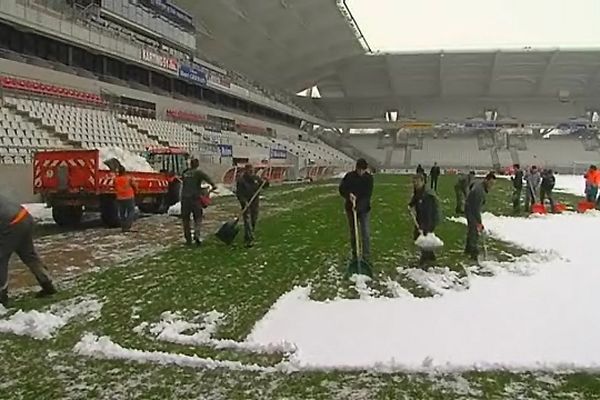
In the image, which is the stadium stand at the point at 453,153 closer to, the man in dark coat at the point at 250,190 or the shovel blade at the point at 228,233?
the man in dark coat at the point at 250,190

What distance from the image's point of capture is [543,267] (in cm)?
968

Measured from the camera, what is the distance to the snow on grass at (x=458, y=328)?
208 inches

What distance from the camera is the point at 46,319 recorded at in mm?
6324

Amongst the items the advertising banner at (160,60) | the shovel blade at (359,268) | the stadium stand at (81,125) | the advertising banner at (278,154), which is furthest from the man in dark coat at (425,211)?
the advertising banner at (278,154)

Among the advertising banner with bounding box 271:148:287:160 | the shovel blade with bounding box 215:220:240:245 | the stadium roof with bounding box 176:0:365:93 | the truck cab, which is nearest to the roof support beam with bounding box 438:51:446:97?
the stadium roof with bounding box 176:0:365:93

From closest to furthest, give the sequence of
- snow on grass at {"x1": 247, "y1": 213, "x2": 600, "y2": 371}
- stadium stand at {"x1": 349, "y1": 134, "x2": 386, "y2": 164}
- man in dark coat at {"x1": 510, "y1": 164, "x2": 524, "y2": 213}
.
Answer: snow on grass at {"x1": 247, "y1": 213, "x2": 600, "y2": 371}, man in dark coat at {"x1": 510, "y1": 164, "x2": 524, "y2": 213}, stadium stand at {"x1": 349, "y1": 134, "x2": 386, "y2": 164}

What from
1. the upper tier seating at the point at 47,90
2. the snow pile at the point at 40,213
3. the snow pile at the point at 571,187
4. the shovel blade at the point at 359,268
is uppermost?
the upper tier seating at the point at 47,90

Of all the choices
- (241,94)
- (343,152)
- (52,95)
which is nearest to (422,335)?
(52,95)

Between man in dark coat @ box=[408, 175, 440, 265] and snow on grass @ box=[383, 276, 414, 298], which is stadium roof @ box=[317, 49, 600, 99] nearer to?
man in dark coat @ box=[408, 175, 440, 265]

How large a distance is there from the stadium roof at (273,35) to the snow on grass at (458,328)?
142 ft

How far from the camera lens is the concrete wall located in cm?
1772

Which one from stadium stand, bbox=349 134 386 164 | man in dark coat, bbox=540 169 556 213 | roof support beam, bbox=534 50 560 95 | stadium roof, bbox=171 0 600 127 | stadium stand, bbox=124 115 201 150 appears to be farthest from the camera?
stadium stand, bbox=349 134 386 164

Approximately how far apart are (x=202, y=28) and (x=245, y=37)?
274 inches

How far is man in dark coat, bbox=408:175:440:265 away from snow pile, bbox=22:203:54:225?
9981mm
